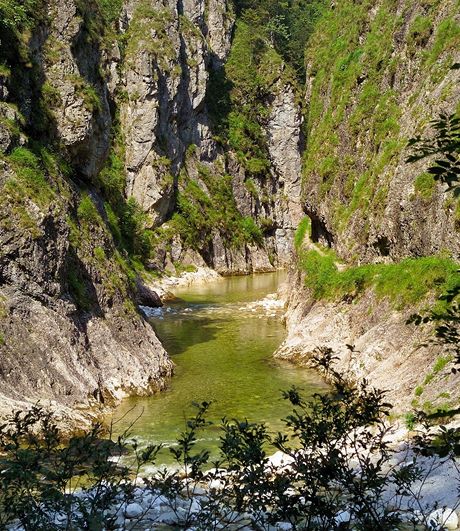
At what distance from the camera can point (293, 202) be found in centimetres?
7319

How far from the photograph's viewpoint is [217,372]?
20.7 metres

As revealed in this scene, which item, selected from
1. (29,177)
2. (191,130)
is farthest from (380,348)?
(191,130)

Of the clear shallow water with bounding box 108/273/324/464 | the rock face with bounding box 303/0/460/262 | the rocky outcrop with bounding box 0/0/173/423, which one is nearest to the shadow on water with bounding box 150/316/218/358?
the clear shallow water with bounding box 108/273/324/464

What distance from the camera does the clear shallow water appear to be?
1526 cm

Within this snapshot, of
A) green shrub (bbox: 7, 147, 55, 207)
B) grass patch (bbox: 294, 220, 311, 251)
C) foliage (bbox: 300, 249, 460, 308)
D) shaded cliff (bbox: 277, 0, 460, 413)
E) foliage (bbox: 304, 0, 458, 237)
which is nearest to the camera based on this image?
green shrub (bbox: 7, 147, 55, 207)

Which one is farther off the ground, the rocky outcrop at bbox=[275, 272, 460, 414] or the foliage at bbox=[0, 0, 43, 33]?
the foliage at bbox=[0, 0, 43, 33]

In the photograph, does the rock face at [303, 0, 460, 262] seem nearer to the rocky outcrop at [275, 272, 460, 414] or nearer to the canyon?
the canyon

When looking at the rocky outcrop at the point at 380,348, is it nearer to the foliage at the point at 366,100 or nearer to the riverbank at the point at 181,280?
the foliage at the point at 366,100

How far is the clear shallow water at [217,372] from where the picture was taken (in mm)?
15258

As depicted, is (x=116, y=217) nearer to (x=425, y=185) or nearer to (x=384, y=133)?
(x=384, y=133)

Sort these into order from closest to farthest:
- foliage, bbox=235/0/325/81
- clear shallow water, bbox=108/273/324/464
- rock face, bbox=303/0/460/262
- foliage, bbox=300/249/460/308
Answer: clear shallow water, bbox=108/273/324/464, foliage, bbox=300/249/460/308, rock face, bbox=303/0/460/262, foliage, bbox=235/0/325/81

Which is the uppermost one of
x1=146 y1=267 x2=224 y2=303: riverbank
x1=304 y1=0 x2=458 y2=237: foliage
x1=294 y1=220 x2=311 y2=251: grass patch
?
x1=304 y1=0 x2=458 y2=237: foliage

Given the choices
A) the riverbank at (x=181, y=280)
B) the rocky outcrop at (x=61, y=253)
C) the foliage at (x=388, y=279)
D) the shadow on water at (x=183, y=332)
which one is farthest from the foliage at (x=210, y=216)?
the rocky outcrop at (x=61, y=253)

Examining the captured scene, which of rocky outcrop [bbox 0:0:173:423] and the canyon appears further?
the canyon
